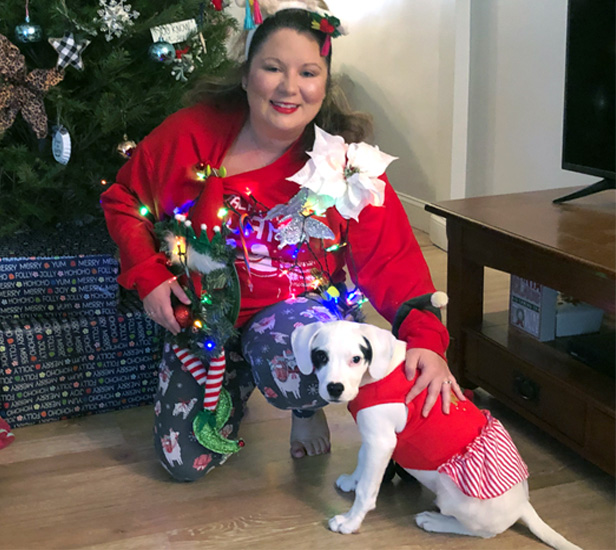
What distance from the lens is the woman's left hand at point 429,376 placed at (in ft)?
3.70

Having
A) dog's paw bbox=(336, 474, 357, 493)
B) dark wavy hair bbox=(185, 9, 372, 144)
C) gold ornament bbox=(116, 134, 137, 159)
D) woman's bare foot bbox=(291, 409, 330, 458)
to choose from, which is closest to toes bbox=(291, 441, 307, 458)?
woman's bare foot bbox=(291, 409, 330, 458)

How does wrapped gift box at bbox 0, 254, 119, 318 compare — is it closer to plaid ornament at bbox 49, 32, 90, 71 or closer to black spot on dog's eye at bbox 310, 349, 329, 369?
plaid ornament at bbox 49, 32, 90, 71

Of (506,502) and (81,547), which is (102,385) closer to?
(81,547)

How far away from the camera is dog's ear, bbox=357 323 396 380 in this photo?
1.09 metres

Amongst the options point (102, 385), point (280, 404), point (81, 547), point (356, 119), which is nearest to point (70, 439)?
point (102, 385)

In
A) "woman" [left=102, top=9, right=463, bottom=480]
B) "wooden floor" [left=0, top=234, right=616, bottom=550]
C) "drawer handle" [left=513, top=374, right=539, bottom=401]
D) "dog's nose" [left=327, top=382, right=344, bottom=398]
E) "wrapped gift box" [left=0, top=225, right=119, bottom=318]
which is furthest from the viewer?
"wrapped gift box" [left=0, top=225, right=119, bottom=318]

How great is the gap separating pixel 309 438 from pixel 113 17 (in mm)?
995

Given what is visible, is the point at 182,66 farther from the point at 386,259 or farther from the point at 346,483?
the point at 346,483

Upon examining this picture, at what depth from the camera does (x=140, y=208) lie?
139 centimetres

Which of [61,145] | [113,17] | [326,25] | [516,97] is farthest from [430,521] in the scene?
[516,97]

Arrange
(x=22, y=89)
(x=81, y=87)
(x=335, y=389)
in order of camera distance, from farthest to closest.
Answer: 1. (x=81, y=87)
2. (x=22, y=89)
3. (x=335, y=389)

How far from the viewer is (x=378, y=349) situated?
1093mm

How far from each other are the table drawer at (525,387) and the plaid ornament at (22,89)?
1.08 m

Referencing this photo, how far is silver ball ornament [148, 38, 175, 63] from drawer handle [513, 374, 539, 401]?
1.05 meters
